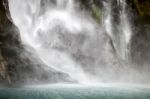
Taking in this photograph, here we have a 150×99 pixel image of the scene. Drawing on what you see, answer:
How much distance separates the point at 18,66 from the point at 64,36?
531 inches

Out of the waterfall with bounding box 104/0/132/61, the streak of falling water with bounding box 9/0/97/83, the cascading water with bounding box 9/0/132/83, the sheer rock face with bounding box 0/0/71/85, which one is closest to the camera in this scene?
the sheer rock face with bounding box 0/0/71/85

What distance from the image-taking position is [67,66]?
219ft

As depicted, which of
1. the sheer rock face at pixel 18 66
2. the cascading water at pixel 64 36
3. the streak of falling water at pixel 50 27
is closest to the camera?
the sheer rock face at pixel 18 66

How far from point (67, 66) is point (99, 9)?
14.9m

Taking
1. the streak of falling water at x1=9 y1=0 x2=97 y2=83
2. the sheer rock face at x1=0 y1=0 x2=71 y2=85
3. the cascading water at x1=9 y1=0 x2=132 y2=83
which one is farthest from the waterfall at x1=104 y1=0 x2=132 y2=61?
the sheer rock face at x1=0 y1=0 x2=71 y2=85

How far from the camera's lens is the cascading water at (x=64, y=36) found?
2628 inches

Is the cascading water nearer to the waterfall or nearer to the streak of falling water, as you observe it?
the streak of falling water

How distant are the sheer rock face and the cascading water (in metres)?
4.84

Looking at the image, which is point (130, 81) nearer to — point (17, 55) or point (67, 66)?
point (67, 66)

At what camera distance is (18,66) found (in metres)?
57.7

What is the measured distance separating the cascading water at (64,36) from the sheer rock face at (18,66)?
4.84 meters

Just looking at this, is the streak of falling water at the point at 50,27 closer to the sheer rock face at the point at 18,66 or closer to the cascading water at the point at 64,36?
the cascading water at the point at 64,36

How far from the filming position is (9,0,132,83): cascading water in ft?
219

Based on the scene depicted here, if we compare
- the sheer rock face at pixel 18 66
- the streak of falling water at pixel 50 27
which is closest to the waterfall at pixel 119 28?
the streak of falling water at pixel 50 27
